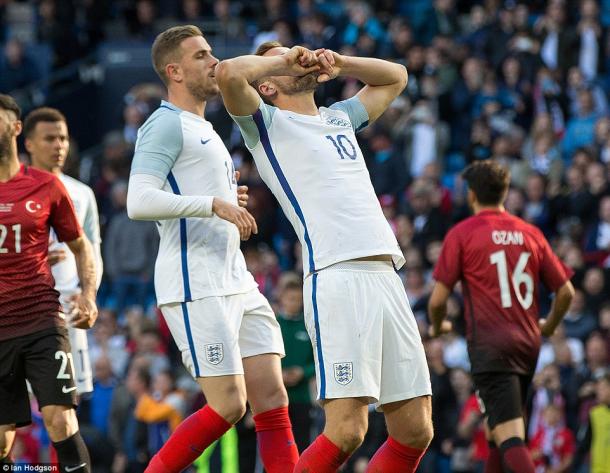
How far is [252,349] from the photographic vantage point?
8.22 metres

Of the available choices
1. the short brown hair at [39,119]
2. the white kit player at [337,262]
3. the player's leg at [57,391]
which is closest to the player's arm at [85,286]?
the player's leg at [57,391]

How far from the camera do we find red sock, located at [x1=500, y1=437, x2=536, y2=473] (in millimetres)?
8969

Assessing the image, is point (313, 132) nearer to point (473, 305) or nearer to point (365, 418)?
point (365, 418)

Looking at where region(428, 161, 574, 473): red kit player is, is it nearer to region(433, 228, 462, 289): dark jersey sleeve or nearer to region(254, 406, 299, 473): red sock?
region(433, 228, 462, 289): dark jersey sleeve

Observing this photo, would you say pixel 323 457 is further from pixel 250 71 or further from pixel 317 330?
pixel 250 71

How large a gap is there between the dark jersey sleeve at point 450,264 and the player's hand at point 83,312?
2.50 meters

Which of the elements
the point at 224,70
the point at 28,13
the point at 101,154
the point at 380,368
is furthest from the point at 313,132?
the point at 28,13

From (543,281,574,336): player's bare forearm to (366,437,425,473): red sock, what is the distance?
2.41 metres

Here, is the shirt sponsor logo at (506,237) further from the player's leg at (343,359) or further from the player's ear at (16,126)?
the player's ear at (16,126)

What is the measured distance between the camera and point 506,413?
30.4ft

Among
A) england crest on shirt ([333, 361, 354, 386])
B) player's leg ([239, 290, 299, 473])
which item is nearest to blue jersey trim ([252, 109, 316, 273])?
england crest on shirt ([333, 361, 354, 386])

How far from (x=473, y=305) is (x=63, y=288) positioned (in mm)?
2958

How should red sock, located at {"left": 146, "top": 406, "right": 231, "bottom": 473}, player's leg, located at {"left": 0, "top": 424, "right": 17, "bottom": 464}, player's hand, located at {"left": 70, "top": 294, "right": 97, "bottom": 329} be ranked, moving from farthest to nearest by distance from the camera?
player's hand, located at {"left": 70, "top": 294, "right": 97, "bottom": 329}
player's leg, located at {"left": 0, "top": 424, "right": 17, "bottom": 464}
red sock, located at {"left": 146, "top": 406, "right": 231, "bottom": 473}

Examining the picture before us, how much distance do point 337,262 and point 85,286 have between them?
1.98 metres
